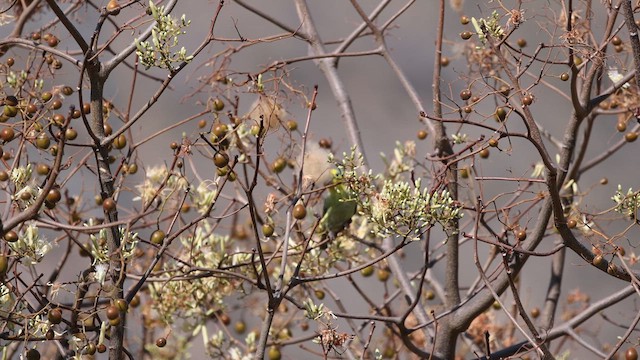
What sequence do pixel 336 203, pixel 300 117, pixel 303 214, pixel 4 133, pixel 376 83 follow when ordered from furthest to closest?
pixel 376 83 < pixel 300 117 < pixel 336 203 < pixel 303 214 < pixel 4 133

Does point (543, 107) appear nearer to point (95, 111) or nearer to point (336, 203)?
point (336, 203)

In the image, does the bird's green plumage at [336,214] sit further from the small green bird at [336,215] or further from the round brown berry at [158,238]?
the round brown berry at [158,238]

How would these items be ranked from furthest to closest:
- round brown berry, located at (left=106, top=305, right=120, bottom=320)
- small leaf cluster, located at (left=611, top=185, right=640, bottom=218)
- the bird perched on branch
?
the bird perched on branch → small leaf cluster, located at (left=611, top=185, right=640, bottom=218) → round brown berry, located at (left=106, top=305, right=120, bottom=320)

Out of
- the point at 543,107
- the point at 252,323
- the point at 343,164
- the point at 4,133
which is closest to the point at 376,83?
the point at 543,107

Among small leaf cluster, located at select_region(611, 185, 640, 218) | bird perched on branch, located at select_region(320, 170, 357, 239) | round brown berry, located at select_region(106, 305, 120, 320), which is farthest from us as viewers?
bird perched on branch, located at select_region(320, 170, 357, 239)

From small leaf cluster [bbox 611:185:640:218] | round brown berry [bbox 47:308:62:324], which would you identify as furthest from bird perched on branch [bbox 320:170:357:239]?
round brown berry [bbox 47:308:62:324]

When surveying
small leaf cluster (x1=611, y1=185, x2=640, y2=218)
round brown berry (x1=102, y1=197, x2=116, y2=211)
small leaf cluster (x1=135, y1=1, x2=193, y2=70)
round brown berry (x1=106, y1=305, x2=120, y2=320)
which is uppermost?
small leaf cluster (x1=135, y1=1, x2=193, y2=70)

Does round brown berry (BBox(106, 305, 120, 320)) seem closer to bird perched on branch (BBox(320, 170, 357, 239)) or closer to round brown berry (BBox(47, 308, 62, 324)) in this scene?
round brown berry (BBox(47, 308, 62, 324))

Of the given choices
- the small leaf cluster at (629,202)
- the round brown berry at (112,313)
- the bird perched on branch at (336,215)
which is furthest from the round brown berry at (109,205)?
the small leaf cluster at (629,202)

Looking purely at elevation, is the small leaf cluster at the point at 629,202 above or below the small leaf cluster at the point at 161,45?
below

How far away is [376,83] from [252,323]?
35.4 inches

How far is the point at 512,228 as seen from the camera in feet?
4.78

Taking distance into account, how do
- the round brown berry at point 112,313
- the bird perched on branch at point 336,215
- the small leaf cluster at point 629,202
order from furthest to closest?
the bird perched on branch at point 336,215 → the small leaf cluster at point 629,202 → the round brown berry at point 112,313

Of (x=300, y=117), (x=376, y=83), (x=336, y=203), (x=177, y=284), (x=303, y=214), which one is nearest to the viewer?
(x=303, y=214)
